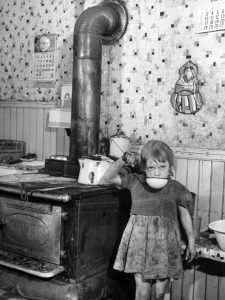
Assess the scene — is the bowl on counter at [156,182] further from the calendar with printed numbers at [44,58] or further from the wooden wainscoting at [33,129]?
the calendar with printed numbers at [44,58]

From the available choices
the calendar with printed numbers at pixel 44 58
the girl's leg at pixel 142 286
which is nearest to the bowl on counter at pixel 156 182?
the girl's leg at pixel 142 286

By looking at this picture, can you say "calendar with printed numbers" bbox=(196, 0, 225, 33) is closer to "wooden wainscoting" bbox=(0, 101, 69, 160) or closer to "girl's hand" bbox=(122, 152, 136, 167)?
"girl's hand" bbox=(122, 152, 136, 167)

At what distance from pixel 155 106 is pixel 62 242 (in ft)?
4.52

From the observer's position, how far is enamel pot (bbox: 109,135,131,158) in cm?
317

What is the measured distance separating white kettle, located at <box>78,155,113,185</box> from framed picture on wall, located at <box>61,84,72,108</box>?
1035 mm

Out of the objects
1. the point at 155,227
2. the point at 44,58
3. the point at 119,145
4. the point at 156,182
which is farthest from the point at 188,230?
the point at 44,58

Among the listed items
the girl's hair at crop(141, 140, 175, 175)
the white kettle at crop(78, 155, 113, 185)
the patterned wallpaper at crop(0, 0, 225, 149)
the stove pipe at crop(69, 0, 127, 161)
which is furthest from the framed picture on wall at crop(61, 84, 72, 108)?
the girl's hair at crop(141, 140, 175, 175)

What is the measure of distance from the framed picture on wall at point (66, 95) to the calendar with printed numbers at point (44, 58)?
0.69 ft

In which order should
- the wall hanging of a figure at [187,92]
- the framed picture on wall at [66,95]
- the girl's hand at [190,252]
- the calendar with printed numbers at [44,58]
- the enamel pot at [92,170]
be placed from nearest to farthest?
the girl's hand at [190,252] → the enamel pot at [92,170] → the wall hanging of a figure at [187,92] → the framed picture on wall at [66,95] → the calendar with printed numbers at [44,58]

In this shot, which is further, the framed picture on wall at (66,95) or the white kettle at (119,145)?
the framed picture on wall at (66,95)

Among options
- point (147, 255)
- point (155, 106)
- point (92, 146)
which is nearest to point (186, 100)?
point (155, 106)

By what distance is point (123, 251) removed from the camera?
2512mm

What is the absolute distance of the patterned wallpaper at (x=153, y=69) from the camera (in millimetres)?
3014

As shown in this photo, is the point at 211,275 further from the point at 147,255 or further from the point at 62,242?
the point at 62,242
